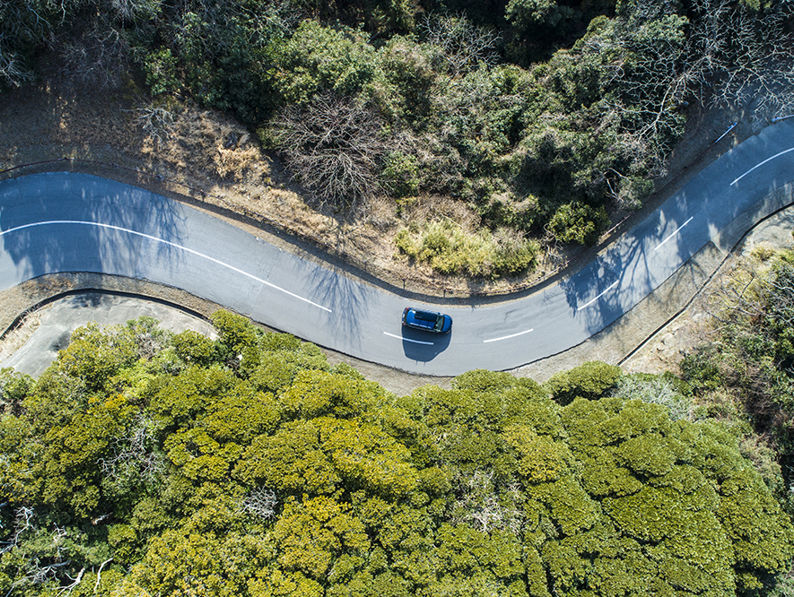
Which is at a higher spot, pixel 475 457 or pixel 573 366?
pixel 573 366

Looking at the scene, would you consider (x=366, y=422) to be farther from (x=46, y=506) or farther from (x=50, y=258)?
(x=50, y=258)

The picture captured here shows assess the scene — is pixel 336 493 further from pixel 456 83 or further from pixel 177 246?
pixel 456 83

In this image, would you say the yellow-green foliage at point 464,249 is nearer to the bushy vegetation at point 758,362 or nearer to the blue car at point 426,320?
the blue car at point 426,320

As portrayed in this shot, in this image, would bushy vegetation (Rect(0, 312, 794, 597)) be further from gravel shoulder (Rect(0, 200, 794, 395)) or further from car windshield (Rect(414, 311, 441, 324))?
car windshield (Rect(414, 311, 441, 324))

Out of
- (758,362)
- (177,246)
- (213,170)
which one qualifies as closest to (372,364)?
(177,246)

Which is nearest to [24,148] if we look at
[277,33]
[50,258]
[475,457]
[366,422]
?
[50,258]

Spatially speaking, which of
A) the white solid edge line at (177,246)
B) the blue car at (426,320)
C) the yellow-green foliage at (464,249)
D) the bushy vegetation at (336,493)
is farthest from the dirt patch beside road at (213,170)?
the bushy vegetation at (336,493)
